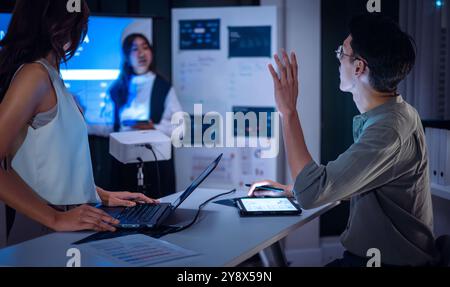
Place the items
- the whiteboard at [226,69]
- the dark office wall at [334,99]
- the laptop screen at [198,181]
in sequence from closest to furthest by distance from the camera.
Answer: the laptop screen at [198,181] < the whiteboard at [226,69] < the dark office wall at [334,99]

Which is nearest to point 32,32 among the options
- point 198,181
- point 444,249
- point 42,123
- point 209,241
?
point 42,123

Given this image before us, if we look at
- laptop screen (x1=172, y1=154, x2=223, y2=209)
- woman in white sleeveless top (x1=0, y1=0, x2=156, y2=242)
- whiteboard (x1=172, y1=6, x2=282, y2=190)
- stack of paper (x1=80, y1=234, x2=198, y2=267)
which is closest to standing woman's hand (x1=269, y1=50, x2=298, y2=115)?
laptop screen (x1=172, y1=154, x2=223, y2=209)

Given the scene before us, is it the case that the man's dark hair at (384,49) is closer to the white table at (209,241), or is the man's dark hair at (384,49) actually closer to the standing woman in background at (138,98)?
the white table at (209,241)

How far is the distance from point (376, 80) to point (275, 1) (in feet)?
7.47

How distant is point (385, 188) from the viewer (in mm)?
1417

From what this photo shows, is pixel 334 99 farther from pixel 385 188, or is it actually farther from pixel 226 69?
pixel 385 188

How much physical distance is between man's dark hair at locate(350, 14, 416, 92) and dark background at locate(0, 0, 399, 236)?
2.27m

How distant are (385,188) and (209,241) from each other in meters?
0.53

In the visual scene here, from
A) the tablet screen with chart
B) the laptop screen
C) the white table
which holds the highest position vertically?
the laptop screen

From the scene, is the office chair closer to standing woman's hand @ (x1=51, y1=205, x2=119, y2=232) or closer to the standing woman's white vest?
standing woman's hand @ (x1=51, y1=205, x2=119, y2=232)

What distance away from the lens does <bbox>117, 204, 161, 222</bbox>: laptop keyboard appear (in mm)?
1480

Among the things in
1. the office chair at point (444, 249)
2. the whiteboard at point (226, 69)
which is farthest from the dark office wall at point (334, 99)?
the office chair at point (444, 249)

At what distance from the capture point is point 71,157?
1470 millimetres

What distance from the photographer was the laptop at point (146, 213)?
1440mm
